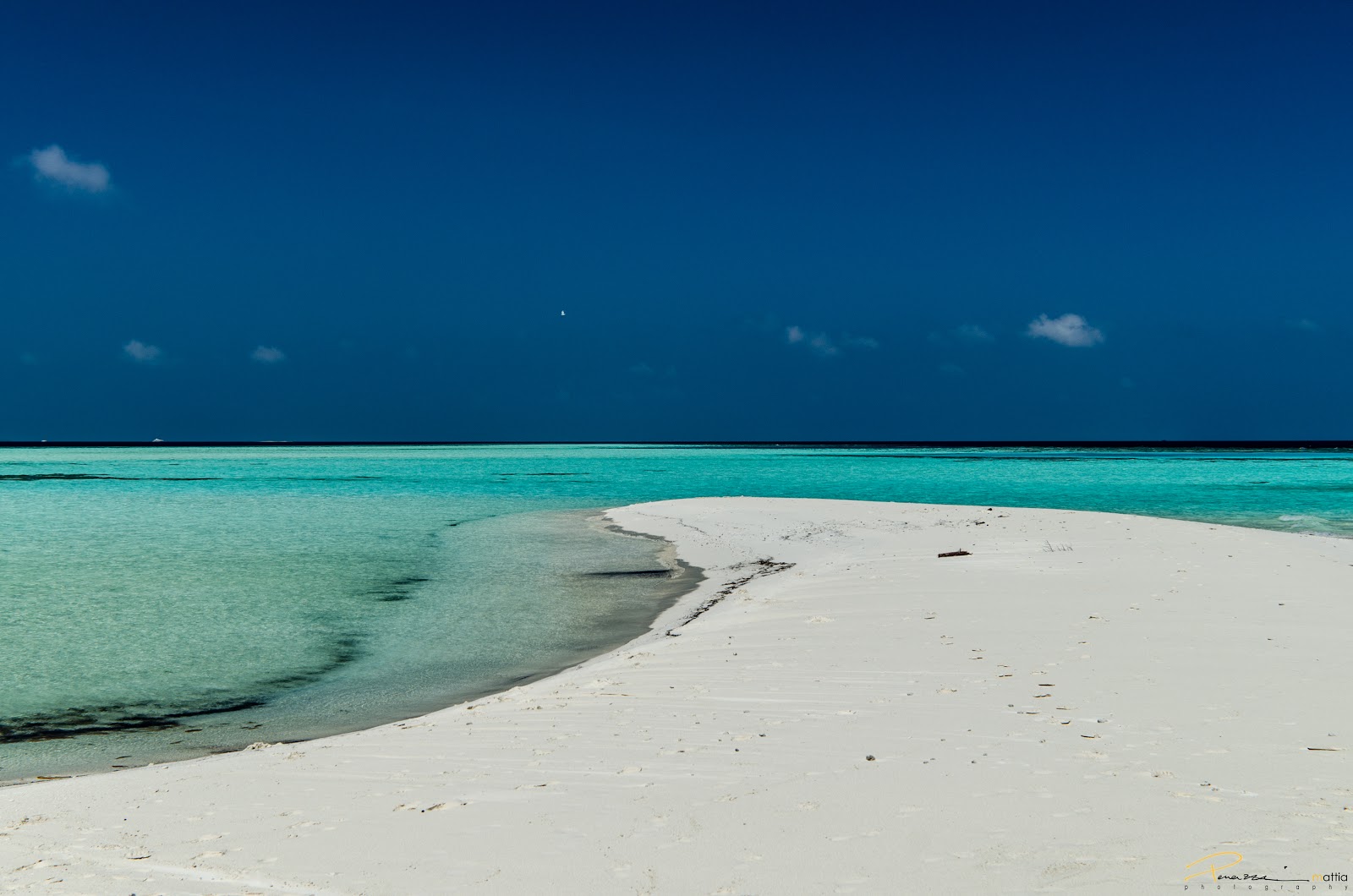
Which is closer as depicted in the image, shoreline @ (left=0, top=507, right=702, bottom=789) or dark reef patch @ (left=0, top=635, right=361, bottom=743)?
shoreline @ (left=0, top=507, right=702, bottom=789)

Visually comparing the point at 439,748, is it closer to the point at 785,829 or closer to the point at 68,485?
the point at 785,829

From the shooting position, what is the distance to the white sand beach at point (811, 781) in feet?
15.0

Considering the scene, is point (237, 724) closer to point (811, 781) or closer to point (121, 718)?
point (121, 718)

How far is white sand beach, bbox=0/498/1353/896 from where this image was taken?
4578 mm

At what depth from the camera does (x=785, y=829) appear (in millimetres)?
5043

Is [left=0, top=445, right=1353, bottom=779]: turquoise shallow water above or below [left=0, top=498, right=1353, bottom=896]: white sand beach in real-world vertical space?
below

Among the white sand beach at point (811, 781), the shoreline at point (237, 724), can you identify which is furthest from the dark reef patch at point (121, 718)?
the white sand beach at point (811, 781)

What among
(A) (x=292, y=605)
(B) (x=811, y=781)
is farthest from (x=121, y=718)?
(B) (x=811, y=781)

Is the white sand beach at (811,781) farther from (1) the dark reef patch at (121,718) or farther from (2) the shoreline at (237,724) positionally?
(1) the dark reef patch at (121,718)

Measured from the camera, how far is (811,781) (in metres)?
5.82

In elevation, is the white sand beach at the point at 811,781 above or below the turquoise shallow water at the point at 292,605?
above

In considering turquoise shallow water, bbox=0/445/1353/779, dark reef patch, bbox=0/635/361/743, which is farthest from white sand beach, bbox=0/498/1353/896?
dark reef patch, bbox=0/635/361/743

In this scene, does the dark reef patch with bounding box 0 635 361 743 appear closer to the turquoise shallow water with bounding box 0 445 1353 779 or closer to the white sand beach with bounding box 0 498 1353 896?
the turquoise shallow water with bounding box 0 445 1353 779

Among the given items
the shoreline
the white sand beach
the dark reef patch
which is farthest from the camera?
the dark reef patch
